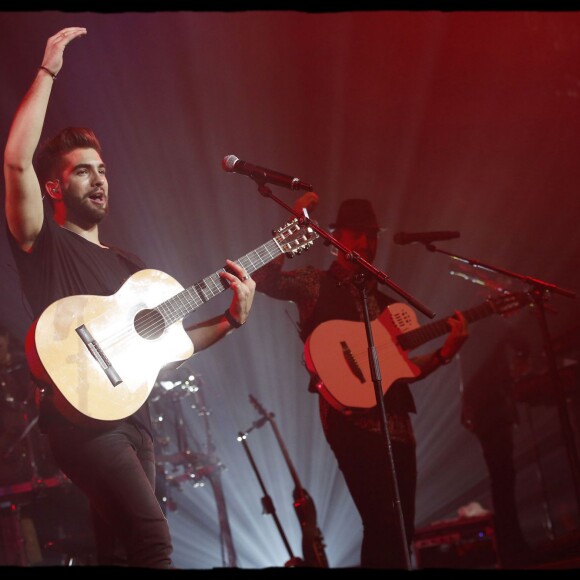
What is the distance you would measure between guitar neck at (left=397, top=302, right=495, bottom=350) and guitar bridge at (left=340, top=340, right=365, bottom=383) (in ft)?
1.15

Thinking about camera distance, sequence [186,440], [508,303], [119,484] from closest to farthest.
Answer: [119,484] → [508,303] → [186,440]

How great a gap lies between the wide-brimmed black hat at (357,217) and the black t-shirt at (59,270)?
1.73m

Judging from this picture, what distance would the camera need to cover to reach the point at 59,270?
2.69m

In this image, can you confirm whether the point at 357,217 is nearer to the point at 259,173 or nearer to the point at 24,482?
the point at 259,173

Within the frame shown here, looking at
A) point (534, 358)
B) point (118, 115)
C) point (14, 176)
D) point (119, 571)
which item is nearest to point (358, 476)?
point (119, 571)

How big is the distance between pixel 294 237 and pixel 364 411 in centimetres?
99

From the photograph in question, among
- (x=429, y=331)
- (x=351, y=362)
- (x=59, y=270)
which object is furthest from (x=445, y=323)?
(x=59, y=270)

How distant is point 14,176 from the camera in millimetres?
2490

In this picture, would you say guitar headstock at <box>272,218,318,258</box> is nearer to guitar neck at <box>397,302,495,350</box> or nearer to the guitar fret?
the guitar fret

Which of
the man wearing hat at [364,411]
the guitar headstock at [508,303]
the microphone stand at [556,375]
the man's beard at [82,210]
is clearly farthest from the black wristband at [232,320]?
the guitar headstock at [508,303]

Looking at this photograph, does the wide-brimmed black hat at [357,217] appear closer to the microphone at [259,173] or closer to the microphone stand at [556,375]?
the microphone stand at [556,375]

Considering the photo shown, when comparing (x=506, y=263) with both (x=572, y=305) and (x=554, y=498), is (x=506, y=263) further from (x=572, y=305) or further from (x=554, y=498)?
(x=554, y=498)

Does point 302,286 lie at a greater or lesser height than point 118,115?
lesser

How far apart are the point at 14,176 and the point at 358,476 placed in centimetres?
215
